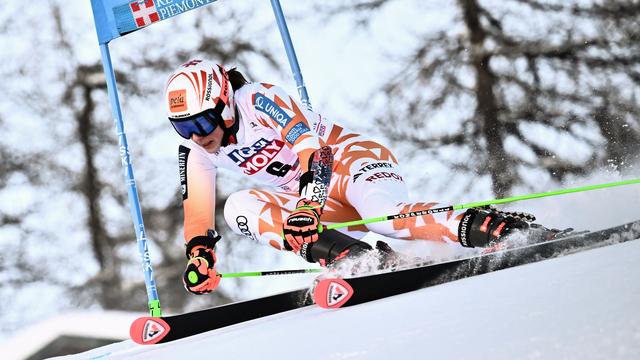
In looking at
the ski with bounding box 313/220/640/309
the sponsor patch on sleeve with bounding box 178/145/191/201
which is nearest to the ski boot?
the ski with bounding box 313/220/640/309

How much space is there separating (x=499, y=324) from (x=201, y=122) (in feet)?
6.16

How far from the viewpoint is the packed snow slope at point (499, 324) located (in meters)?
1.08

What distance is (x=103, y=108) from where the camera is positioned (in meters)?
8.02

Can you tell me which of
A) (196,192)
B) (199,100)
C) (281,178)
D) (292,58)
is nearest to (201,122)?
(199,100)

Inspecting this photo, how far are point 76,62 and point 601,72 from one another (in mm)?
5271

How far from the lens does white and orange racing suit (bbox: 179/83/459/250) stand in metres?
2.97

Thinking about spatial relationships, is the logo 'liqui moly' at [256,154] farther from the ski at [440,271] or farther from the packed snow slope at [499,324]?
the packed snow slope at [499,324]

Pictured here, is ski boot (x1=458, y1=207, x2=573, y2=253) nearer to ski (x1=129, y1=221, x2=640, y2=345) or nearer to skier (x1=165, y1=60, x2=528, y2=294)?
skier (x1=165, y1=60, x2=528, y2=294)

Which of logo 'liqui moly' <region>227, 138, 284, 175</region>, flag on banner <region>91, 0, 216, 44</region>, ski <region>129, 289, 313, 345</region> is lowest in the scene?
ski <region>129, 289, 313, 345</region>

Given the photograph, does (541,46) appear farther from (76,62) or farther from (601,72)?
(76,62)

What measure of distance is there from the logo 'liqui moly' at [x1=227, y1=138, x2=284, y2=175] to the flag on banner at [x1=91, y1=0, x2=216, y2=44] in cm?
103

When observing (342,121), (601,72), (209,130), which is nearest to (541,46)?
(601,72)

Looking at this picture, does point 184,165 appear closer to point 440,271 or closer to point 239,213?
point 239,213

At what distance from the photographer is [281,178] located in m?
3.32
